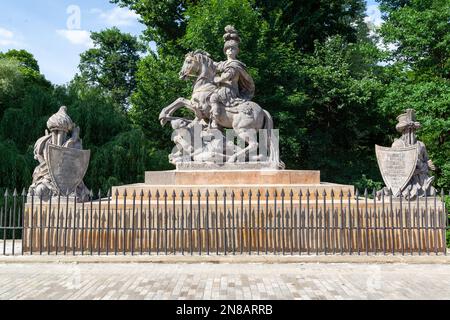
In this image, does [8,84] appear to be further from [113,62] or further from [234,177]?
[113,62]

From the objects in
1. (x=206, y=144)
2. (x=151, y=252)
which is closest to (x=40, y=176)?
(x=151, y=252)

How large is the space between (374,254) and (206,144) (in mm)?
5580

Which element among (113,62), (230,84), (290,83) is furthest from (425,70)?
Answer: (113,62)

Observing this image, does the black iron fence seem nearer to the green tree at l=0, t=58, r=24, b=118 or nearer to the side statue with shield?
the side statue with shield

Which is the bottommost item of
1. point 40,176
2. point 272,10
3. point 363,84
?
point 40,176

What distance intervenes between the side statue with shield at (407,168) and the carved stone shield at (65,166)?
7.25m

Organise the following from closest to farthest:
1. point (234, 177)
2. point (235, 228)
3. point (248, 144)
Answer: point (235, 228)
point (234, 177)
point (248, 144)

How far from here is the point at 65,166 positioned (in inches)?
399

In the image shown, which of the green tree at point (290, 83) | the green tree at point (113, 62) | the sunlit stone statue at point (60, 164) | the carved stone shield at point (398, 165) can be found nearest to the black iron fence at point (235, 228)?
the sunlit stone statue at point (60, 164)

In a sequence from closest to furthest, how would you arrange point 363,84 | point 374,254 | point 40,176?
point 374,254 < point 40,176 < point 363,84

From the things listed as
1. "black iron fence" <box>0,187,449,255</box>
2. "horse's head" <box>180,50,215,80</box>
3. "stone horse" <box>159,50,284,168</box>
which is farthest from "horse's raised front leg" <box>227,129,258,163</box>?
"black iron fence" <box>0,187,449,255</box>

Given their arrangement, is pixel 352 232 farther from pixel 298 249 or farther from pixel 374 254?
pixel 298 249

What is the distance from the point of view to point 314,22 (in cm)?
2800

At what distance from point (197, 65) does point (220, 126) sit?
6.40ft
